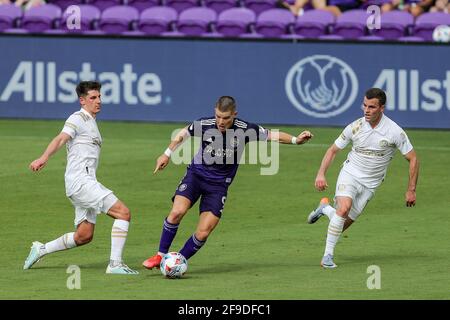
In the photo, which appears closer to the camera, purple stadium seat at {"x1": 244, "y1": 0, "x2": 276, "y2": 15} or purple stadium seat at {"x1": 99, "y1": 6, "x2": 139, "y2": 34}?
purple stadium seat at {"x1": 99, "y1": 6, "x2": 139, "y2": 34}

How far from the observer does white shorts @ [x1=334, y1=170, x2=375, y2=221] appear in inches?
542

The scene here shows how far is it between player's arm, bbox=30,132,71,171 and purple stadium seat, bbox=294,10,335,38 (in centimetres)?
1405

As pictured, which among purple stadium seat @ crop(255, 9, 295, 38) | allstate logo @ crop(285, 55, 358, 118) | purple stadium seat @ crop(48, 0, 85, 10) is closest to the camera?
allstate logo @ crop(285, 55, 358, 118)

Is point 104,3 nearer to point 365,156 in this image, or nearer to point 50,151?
point 365,156

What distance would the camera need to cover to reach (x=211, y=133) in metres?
13.2

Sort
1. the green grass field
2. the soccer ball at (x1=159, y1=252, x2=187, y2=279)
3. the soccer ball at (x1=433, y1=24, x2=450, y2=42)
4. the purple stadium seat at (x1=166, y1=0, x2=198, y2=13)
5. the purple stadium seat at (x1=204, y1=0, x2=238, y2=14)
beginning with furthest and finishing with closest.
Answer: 1. the purple stadium seat at (x1=166, y1=0, x2=198, y2=13)
2. the purple stadium seat at (x1=204, y1=0, x2=238, y2=14)
3. the soccer ball at (x1=433, y1=24, x2=450, y2=42)
4. the soccer ball at (x1=159, y1=252, x2=187, y2=279)
5. the green grass field

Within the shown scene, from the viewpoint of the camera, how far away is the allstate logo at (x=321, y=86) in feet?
83.7

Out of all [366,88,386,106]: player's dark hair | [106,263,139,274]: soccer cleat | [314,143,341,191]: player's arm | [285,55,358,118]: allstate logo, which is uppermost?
[285,55,358,118]: allstate logo

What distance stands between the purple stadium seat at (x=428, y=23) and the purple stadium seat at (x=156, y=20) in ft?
16.9

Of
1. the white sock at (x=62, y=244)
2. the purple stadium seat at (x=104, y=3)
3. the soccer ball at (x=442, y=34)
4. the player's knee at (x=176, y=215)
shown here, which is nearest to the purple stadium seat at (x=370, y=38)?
the soccer ball at (x=442, y=34)

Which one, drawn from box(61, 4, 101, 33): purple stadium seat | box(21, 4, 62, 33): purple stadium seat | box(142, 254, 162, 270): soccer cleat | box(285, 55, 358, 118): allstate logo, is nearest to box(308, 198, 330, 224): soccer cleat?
box(142, 254, 162, 270): soccer cleat

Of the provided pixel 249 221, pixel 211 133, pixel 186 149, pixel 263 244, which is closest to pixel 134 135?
pixel 186 149

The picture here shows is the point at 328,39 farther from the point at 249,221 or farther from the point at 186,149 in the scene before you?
the point at 249,221

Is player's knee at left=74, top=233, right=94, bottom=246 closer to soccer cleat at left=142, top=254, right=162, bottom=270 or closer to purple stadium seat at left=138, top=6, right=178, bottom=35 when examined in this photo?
soccer cleat at left=142, top=254, right=162, bottom=270
